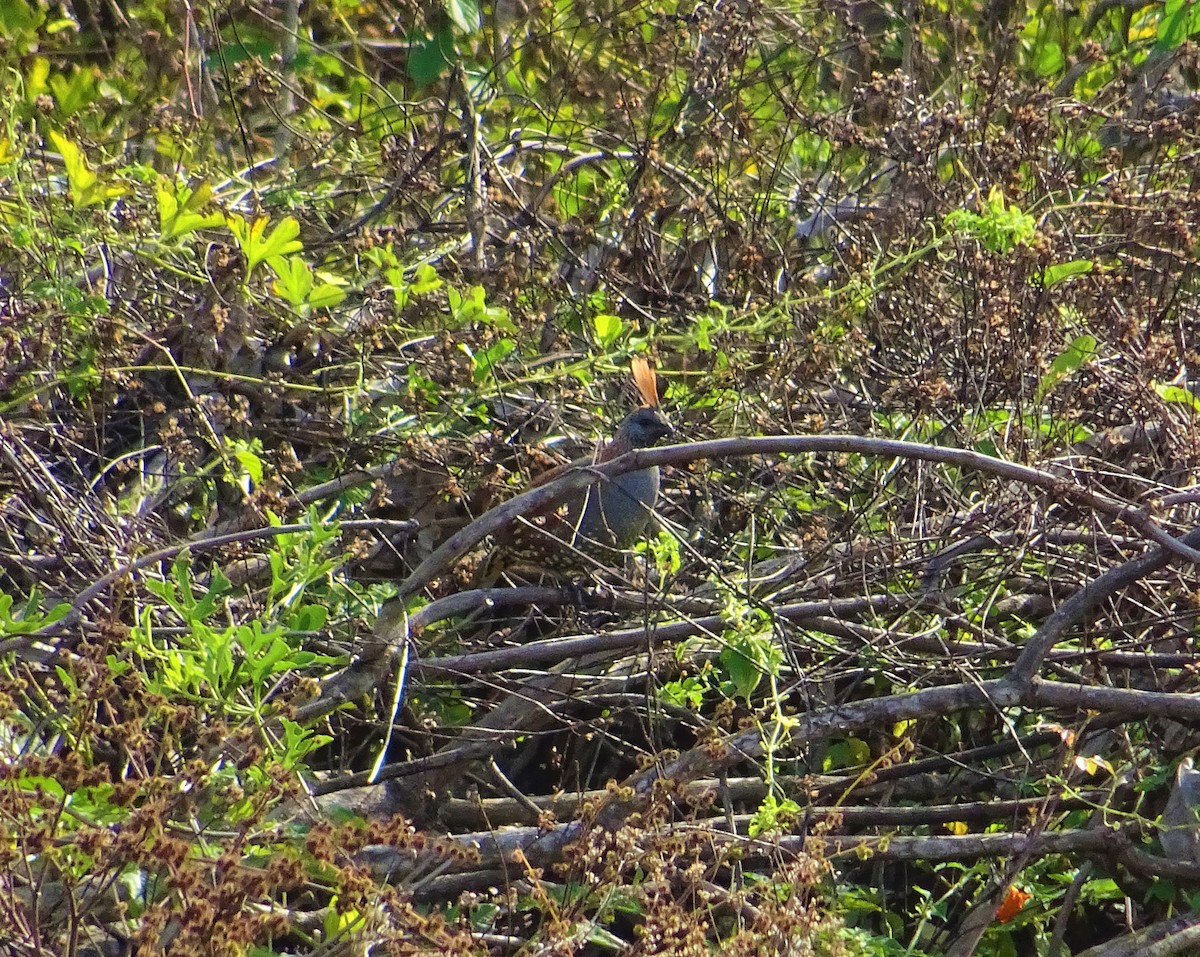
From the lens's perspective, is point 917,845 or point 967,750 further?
point 967,750

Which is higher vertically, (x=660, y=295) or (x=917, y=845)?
(x=660, y=295)

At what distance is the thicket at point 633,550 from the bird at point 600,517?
11 centimetres

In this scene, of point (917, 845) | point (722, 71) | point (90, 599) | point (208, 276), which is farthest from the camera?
point (722, 71)

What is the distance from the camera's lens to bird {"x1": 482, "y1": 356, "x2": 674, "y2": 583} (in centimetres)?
382

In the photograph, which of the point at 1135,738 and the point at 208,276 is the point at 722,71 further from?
the point at 1135,738

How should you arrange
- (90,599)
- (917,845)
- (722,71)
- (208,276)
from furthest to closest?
(722,71) → (208,276) → (917,845) → (90,599)

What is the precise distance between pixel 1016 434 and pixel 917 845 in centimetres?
114

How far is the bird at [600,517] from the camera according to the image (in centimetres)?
382

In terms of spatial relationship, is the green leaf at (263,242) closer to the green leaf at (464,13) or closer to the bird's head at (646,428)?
the bird's head at (646,428)

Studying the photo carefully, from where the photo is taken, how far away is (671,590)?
12.1ft

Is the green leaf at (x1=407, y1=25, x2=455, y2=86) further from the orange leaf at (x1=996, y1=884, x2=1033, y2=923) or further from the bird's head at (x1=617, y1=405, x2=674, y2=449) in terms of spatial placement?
the orange leaf at (x1=996, y1=884, x2=1033, y2=923)

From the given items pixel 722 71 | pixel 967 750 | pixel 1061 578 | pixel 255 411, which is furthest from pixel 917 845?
pixel 722 71

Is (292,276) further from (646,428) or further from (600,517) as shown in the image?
(600,517)

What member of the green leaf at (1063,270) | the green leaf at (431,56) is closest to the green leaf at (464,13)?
the green leaf at (431,56)
